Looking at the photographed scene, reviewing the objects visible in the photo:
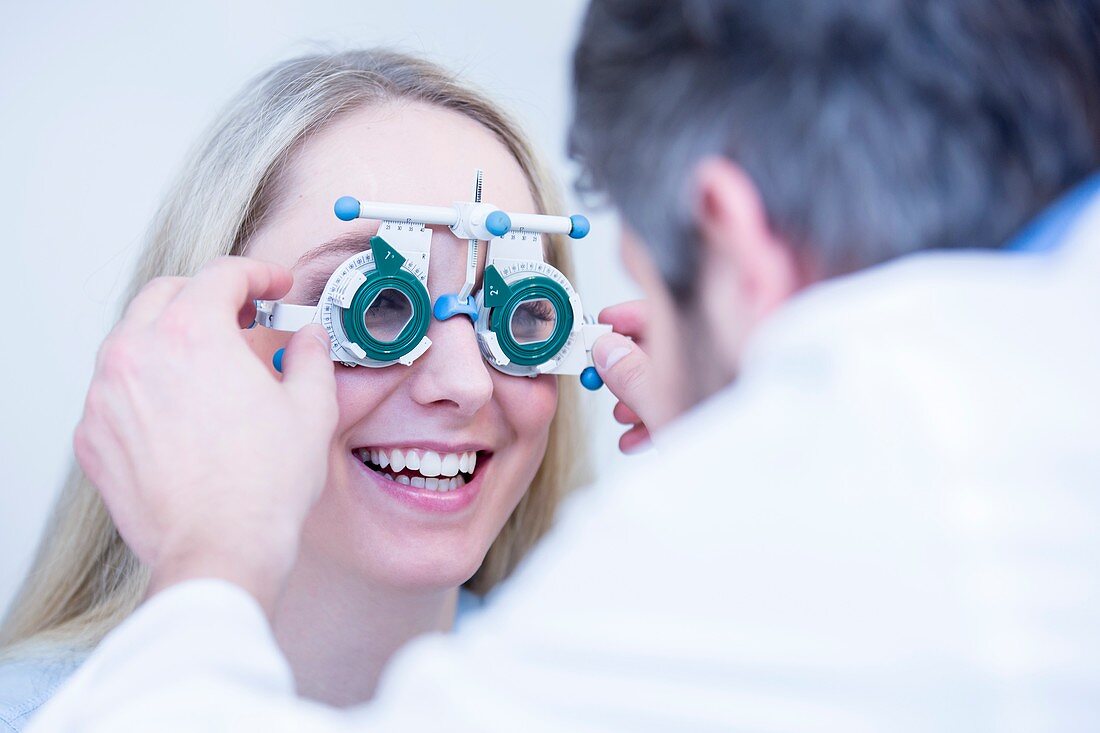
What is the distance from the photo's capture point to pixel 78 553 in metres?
1.87

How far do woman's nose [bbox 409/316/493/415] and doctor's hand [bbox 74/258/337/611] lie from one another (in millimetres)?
384

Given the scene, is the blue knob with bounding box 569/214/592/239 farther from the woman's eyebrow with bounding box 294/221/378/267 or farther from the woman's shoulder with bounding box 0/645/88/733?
the woman's shoulder with bounding box 0/645/88/733

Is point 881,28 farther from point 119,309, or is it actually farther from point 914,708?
point 119,309

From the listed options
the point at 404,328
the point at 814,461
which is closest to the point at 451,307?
the point at 404,328

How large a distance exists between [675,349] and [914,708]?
1.28 ft

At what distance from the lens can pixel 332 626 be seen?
→ 5.45 ft

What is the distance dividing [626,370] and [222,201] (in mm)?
704

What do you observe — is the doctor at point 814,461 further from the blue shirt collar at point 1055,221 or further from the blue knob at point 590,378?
the blue knob at point 590,378

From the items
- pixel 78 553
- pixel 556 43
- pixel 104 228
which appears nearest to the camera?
pixel 78 553

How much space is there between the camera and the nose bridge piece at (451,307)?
1.57 meters

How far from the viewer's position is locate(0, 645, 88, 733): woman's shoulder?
1572mm

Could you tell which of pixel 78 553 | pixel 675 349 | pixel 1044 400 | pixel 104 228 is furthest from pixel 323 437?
pixel 104 228

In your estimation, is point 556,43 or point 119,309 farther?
point 556,43

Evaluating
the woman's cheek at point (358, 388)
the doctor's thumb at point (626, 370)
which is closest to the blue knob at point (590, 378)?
the doctor's thumb at point (626, 370)
